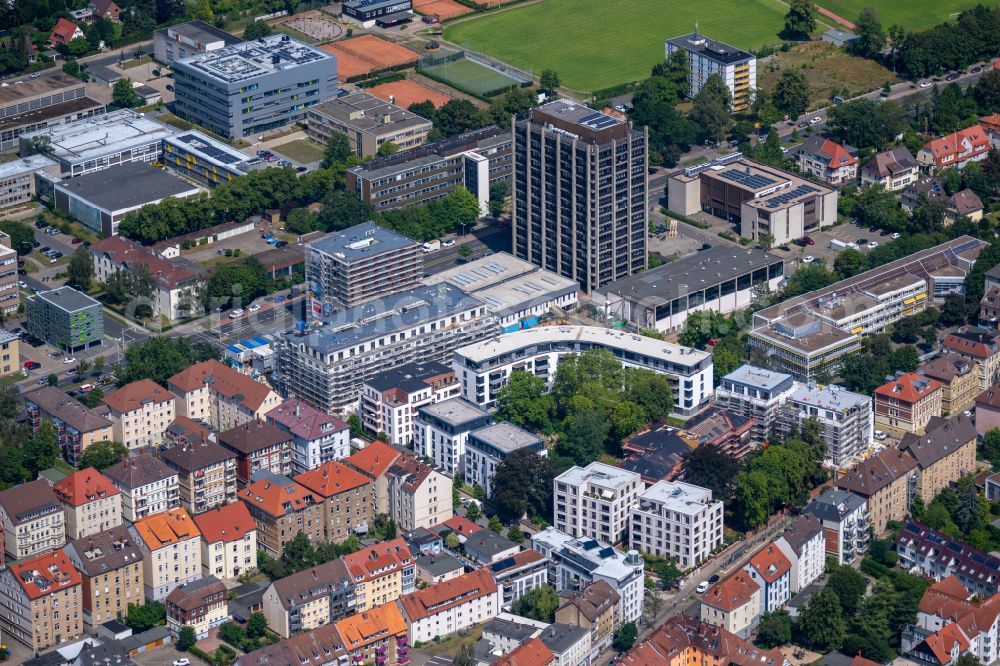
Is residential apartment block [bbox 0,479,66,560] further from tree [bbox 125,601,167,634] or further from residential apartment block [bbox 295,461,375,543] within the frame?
residential apartment block [bbox 295,461,375,543]

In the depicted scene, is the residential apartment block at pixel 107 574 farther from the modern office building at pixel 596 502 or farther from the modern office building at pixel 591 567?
the modern office building at pixel 596 502

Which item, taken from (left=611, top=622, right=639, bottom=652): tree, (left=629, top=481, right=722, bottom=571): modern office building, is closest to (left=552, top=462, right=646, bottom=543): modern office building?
(left=629, top=481, right=722, bottom=571): modern office building

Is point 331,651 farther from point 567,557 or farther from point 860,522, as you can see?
point 860,522

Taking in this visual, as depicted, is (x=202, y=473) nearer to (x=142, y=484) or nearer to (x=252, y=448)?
(x=252, y=448)

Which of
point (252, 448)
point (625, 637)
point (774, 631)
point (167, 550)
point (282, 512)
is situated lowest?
point (774, 631)

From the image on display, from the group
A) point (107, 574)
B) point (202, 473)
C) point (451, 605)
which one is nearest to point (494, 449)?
point (451, 605)

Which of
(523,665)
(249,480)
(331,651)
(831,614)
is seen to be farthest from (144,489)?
(831,614)
